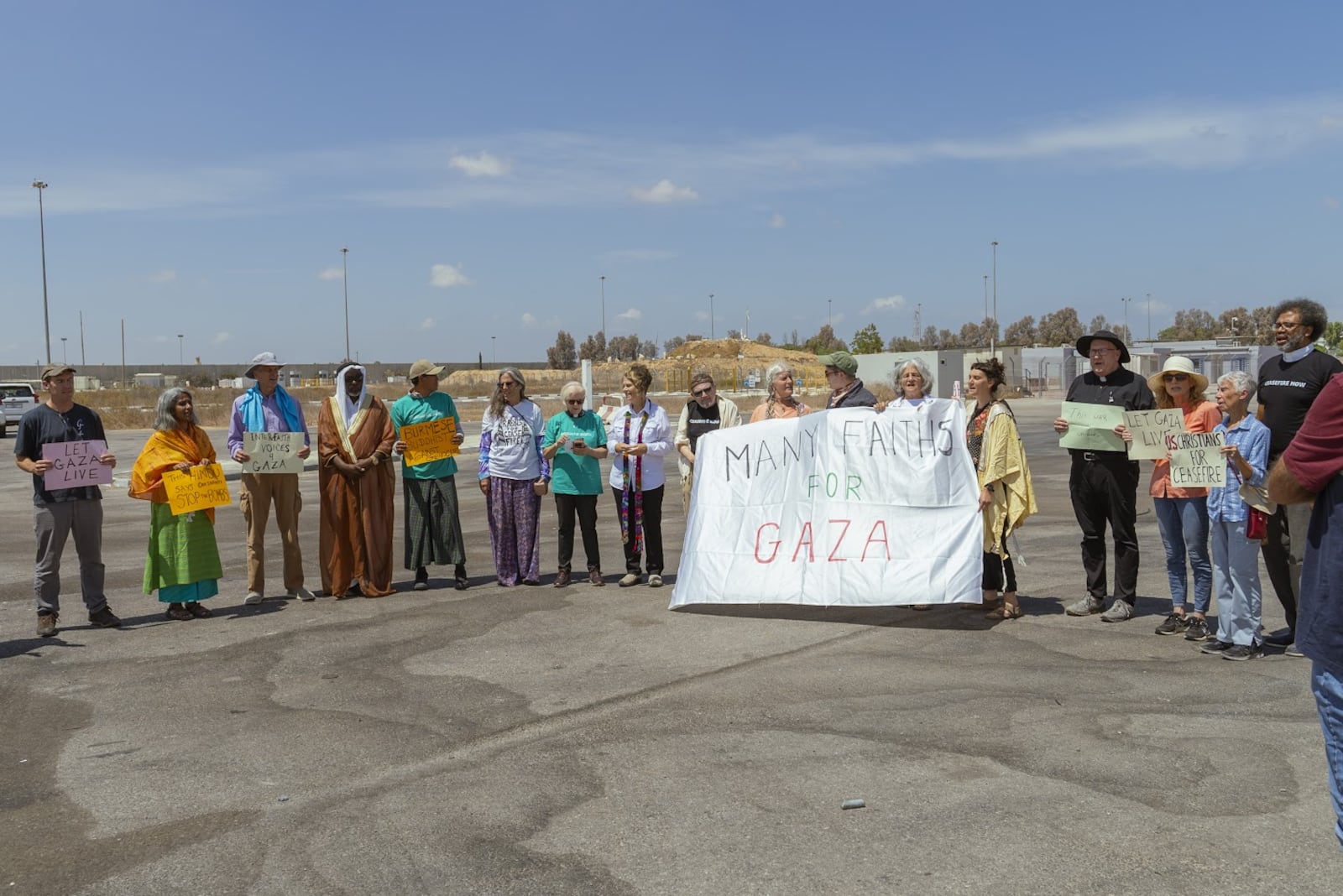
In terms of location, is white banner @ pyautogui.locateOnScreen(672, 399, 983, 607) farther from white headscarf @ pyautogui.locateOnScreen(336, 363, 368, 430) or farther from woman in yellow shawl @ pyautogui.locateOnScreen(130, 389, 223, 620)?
woman in yellow shawl @ pyautogui.locateOnScreen(130, 389, 223, 620)

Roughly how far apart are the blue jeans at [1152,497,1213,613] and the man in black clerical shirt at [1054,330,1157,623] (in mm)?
353

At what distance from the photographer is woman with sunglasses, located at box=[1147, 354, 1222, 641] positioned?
8242 mm

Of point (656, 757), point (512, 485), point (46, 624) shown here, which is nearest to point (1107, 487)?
point (656, 757)

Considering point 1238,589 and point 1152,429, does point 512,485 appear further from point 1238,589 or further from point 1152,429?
point 1238,589

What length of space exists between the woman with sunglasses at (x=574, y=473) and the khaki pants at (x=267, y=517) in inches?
89.4

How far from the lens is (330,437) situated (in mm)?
10570

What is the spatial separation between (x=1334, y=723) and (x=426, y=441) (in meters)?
8.28

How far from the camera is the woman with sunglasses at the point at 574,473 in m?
10.7

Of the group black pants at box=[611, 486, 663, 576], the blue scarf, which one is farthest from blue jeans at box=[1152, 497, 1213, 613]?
the blue scarf

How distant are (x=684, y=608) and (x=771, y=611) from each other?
27.9 inches

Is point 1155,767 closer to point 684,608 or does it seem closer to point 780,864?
point 780,864

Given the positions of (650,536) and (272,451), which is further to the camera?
(650,536)

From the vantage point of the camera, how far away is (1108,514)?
9.09 meters

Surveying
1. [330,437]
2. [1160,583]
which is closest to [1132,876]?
[1160,583]
